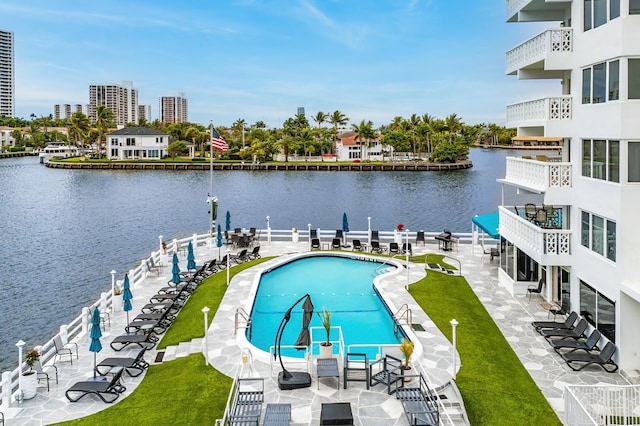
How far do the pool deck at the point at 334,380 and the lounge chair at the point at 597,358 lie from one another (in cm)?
23

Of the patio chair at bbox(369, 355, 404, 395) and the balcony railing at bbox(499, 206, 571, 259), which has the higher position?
the balcony railing at bbox(499, 206, 571, 259)

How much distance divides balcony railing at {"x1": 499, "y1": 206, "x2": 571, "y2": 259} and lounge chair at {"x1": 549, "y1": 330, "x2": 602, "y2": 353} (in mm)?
3495

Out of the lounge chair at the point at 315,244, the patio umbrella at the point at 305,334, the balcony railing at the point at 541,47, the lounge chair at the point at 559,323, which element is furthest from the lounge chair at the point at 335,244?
the patio umbrella at the point at 305,334

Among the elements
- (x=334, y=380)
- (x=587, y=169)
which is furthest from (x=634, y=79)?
(x=334, y=380)

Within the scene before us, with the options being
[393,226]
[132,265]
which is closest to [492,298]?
[132,265]

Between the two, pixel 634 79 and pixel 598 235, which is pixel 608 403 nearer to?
pixel 598 235

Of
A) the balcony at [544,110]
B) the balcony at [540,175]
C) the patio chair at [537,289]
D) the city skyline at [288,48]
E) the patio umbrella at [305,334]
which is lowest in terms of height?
the patio chair at [537,289]

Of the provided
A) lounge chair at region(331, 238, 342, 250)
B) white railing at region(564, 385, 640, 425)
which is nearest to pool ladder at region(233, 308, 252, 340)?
white railing at region(564, 385, 640, 425)

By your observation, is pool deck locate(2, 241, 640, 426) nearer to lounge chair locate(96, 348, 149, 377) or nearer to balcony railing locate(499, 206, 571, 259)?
lounge chair locate(96, 348, 149, 377)

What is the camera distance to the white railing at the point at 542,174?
1820cm

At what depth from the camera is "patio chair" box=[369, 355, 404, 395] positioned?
Result: 13.1 meters

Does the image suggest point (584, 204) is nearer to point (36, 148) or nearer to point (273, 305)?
point (273, 305)

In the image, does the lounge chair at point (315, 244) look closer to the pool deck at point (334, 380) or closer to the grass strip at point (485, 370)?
the pool deck at point (334, 380)

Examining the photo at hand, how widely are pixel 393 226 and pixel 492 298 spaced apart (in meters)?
29.8
